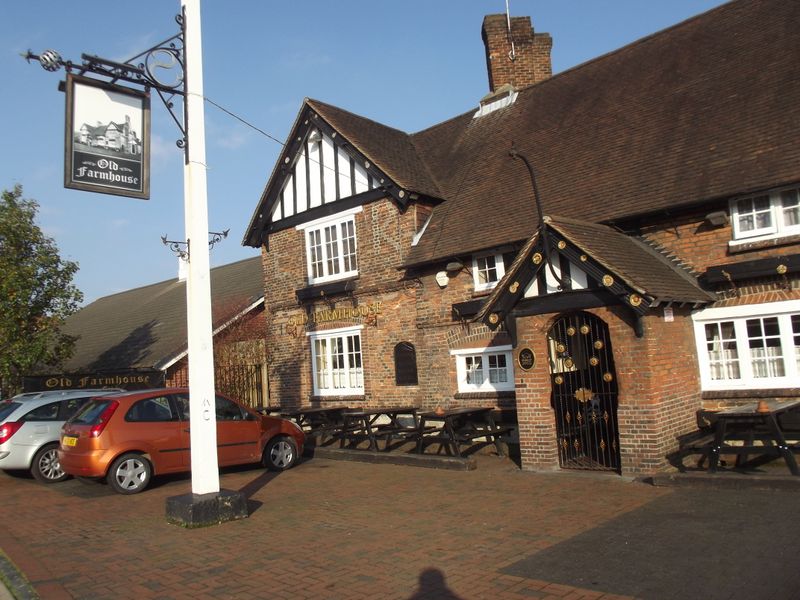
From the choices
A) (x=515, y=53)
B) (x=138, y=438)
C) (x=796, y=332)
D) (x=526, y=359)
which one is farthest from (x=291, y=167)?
(x=796, y=332)

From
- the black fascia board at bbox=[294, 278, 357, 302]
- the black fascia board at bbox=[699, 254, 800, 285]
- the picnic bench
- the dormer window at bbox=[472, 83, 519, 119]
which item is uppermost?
the dormer window at bbox=[472, 83, 519, 119]

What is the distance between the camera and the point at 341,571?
618cm

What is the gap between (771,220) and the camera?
10.4 meters

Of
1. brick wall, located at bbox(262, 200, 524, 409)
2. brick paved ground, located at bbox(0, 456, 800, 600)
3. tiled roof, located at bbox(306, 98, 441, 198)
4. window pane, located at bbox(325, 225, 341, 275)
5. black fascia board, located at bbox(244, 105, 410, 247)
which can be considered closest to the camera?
brick paved ground, located at bbox(0, 456, 800, 600)

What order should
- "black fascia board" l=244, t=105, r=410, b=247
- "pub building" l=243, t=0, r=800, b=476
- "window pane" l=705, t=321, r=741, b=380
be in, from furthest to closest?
"black fascia board" l=244, t=105, r=410, b=247 < "window pane" l=705, t=321, r=741, b=380 < "pub building" l=243, t=0, r=800, b=476

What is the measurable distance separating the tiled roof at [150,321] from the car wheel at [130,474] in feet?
37.3

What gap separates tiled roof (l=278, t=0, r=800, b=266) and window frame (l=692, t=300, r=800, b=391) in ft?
5.90

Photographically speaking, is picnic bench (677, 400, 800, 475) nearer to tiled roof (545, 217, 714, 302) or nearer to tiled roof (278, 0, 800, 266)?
tiled roof (545, 217, 714, 302)

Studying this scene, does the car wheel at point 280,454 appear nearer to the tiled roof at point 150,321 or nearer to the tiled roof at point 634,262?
the tiled roof at point 634,262

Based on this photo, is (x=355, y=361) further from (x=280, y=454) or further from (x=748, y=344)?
(x=748, y=344)

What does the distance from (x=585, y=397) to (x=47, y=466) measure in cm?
941

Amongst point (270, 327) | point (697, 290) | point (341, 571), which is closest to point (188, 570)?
point (341, 571)

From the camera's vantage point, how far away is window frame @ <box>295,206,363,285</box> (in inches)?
652

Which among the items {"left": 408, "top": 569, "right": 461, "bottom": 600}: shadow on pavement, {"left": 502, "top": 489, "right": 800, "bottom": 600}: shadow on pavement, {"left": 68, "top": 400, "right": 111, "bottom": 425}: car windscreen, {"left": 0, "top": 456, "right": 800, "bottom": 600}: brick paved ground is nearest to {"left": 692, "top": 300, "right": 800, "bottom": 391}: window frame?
{"left": 0, "top": 456, "right": 800, "bottom": 600}: brick paved ground
